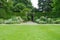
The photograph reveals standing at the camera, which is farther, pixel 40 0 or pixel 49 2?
pixel 40 0

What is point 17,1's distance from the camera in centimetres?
4003

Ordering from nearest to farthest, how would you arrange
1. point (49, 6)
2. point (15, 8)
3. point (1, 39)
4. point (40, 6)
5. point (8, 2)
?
point (1, 39)
point (8, 2)
point (15, 8)
point (49, 6)
point (40, 6)

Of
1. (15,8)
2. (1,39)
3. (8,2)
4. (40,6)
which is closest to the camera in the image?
(1,39)

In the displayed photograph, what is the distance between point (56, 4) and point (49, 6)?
30.9 feet

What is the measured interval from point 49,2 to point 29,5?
5.24m

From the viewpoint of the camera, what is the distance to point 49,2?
123 feet

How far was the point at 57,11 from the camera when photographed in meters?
27.2

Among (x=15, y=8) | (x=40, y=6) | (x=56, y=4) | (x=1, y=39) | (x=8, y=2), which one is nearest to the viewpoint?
(x=1, y=39)

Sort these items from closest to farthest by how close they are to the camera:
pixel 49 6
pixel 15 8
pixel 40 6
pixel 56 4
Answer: pixel 56 4
pixel 15 8
pixel 49 6
pixel 40 6

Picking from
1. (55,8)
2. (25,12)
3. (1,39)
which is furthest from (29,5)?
(1,39)

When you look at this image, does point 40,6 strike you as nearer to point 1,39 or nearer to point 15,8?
point 15,8

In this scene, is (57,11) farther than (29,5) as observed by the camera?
No

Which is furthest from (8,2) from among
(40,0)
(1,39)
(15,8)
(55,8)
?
(1,39)

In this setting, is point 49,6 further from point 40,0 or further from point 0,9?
point 0,9
